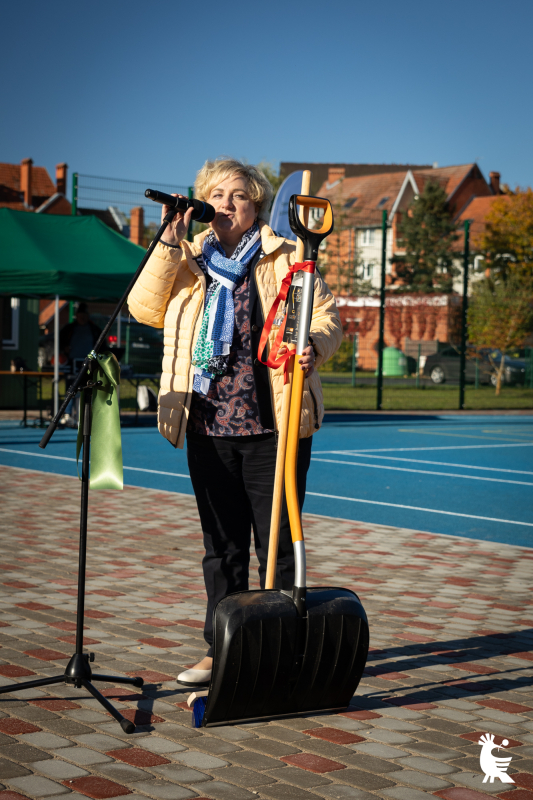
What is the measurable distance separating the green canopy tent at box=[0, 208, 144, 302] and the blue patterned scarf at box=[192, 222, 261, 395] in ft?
37.4

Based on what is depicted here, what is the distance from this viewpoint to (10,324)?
20.5 m

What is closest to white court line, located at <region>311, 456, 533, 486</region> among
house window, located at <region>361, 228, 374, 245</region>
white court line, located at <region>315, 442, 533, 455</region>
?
white court line, located at <region>315, 442, 533, 455</region>

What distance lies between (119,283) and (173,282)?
39.0 feet

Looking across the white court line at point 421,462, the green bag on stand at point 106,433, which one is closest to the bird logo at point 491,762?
the green bag on stand at point 106,433

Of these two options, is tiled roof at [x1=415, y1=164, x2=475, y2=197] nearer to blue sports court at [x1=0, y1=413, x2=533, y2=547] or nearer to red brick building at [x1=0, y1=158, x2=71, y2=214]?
red brick building at [x1=0, y1=158, x2=71, y2=214]

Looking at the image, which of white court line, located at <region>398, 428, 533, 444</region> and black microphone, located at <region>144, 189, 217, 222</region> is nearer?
black microphone, located at <region>144, 189, 217, 222</region>

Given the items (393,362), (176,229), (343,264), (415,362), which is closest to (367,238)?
(343,264)

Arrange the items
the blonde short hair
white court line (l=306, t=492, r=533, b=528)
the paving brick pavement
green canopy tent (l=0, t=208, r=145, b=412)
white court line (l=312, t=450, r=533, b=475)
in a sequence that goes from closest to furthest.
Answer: the paving brick pavement → the blonde short hair → white court line (l=306, t=492, r=533, b=528) → white court line (l=312, t=450, r=533, b=475) → green canopy tent (l=0, t=208, r=145, b=412)

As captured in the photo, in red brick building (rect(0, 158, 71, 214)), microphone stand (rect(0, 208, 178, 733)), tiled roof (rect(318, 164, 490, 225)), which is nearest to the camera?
microphone stand (rect(0, 208, 178, 733))

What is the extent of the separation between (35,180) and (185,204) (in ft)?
179

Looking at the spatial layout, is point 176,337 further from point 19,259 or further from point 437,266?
point 437,266

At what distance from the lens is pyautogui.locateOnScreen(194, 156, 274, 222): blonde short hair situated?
12.6ft

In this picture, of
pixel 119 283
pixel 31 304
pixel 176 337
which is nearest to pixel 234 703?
pixel 176 337

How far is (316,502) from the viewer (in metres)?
9.67
